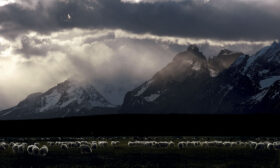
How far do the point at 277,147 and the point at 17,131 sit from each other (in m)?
142

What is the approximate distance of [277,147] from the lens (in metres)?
79.8

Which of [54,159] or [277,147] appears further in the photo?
[277,147]

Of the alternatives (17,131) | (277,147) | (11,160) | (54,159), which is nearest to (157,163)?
(54,159)

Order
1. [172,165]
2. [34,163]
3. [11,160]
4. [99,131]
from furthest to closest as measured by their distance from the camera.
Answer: [99,131] → [11,160] → [34,163] → [172,165]

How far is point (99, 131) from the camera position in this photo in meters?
192

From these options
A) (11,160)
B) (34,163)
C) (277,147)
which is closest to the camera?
(34,163)

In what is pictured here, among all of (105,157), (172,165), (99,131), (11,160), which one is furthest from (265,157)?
(99,131)

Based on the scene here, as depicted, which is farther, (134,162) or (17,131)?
(17,131)

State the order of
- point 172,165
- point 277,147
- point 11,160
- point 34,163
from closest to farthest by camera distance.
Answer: point 172,165 < point 34,163 < point 11,160 < point 277,147

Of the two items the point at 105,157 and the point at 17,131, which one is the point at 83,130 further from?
the point at 105,157

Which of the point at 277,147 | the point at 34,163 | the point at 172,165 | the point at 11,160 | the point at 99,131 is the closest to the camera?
the point at 172,165

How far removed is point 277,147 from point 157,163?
34385mm

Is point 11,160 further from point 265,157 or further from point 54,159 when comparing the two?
point 265,157

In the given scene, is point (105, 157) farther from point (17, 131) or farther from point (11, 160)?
point (17, 131)
